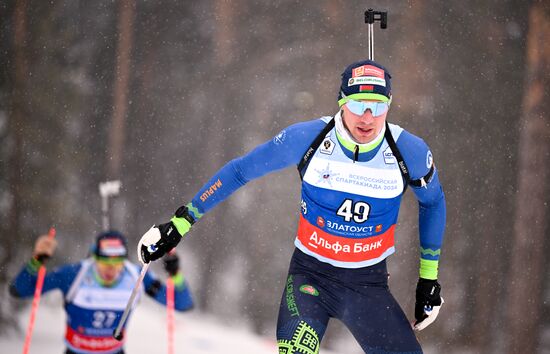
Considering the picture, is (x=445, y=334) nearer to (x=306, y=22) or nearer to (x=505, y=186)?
(x=505, y=186)

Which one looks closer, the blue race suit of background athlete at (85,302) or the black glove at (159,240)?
the black glove at (159,240)

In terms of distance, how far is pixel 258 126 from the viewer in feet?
40.0

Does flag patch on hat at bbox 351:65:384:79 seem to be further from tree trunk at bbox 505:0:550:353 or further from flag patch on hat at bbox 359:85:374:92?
tree trunk at bbox 505:0:550:353

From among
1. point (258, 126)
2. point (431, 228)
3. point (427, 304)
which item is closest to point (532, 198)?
point (258, 126)

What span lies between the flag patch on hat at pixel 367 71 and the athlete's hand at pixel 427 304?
127cm

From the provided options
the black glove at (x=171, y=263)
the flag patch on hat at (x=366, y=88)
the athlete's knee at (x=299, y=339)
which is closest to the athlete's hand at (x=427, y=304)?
the athlete's knee at (x=299, y=339)

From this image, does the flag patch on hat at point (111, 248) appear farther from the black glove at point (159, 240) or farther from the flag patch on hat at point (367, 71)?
the flag patch on hat at point (367, 71)

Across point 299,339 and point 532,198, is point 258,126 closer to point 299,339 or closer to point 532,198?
point 532,198


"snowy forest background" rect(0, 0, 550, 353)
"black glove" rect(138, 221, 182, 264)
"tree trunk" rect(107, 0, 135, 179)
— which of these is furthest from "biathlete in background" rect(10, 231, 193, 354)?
"tree trunk" rect(107, 0, 135, 179)

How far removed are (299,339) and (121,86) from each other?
973cm

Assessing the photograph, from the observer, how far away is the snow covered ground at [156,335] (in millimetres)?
10062

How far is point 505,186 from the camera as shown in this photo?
9.72m

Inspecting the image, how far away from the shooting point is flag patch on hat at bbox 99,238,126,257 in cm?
618

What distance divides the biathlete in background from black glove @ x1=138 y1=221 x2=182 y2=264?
2304 millimetres
